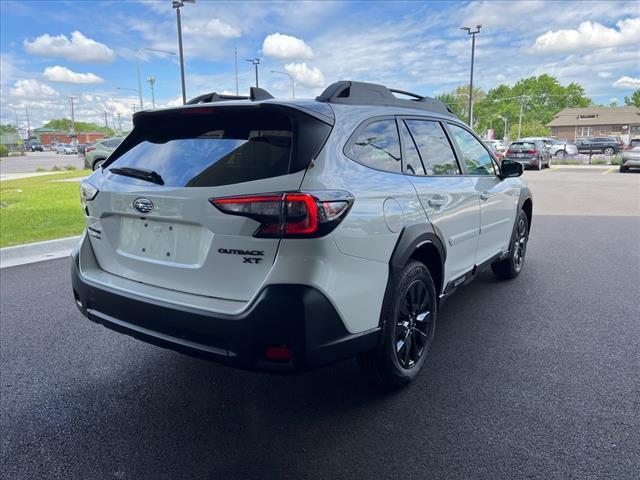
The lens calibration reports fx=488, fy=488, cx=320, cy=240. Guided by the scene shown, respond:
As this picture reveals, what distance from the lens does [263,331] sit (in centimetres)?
226

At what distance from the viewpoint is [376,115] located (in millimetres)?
3035

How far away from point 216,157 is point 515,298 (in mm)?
3599

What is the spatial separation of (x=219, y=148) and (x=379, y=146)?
0.98m

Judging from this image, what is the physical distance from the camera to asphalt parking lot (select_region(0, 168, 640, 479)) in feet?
7.96

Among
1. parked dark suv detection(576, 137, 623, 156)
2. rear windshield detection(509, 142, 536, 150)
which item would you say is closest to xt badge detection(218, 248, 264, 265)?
rear windshield detection(509, 142, 536, 150)

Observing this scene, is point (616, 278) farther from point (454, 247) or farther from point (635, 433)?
point (635, 433)

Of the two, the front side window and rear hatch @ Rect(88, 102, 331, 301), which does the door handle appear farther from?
rear hatch @ Rect(88, 102, 331, 301)

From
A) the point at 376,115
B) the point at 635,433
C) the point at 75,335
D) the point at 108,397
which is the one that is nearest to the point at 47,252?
the point at 75,335

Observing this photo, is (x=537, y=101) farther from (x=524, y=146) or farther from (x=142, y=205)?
(x=142, y=205)

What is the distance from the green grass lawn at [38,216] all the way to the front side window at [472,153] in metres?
6.17

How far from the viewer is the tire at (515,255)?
527 cm

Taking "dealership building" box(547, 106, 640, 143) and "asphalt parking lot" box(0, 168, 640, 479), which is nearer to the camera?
"asphalt parking lot" box(0, 168, 640, 479)

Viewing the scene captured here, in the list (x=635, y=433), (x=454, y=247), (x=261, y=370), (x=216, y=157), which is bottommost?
(x=635, y=433)

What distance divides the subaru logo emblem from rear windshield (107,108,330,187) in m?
0.14
